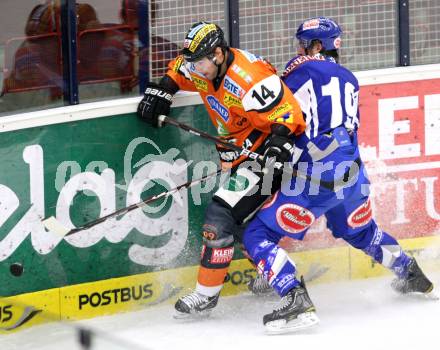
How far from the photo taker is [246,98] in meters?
5.67

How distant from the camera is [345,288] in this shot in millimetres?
6562

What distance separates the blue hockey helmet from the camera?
5.97 meters

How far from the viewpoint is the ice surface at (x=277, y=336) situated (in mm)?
5617

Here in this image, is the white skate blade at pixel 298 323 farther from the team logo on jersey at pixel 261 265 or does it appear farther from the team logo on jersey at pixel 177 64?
the team logo on jersey at pixel 177 64

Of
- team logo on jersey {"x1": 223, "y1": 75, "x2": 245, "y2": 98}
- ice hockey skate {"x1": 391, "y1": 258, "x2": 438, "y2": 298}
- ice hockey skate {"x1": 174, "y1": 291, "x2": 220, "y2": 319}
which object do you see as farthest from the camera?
ice hockey skate {"x1": 391, "y1": 258, "x2": 438, "y2": 298}

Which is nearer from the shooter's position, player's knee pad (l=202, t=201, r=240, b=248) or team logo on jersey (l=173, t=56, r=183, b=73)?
player's knee pad (l=202, t=201, r=240, b=248)

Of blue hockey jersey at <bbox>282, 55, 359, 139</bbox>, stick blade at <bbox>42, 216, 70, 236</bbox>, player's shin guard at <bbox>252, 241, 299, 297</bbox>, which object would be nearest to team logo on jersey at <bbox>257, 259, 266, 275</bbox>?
player's shin guard at <bbox>252, 241, 299, 297</bbox>

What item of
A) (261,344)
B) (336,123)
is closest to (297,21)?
(336,123)

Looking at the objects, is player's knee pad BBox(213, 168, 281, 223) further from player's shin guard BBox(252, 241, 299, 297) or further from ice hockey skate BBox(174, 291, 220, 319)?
ice hockey skate BBox(174, 291, 220, 319)

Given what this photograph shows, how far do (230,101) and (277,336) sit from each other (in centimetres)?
107

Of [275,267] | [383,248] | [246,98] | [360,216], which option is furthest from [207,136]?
[383,248]

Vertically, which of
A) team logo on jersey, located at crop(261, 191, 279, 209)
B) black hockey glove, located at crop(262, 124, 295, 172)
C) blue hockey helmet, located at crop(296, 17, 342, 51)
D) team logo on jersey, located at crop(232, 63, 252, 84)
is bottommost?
team logo on jersey, located at crop(261, 191, 279, 209)

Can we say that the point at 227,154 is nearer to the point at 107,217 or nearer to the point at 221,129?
the point at 221,129

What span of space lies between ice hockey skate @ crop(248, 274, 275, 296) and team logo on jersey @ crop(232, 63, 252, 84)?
111 centimetres
